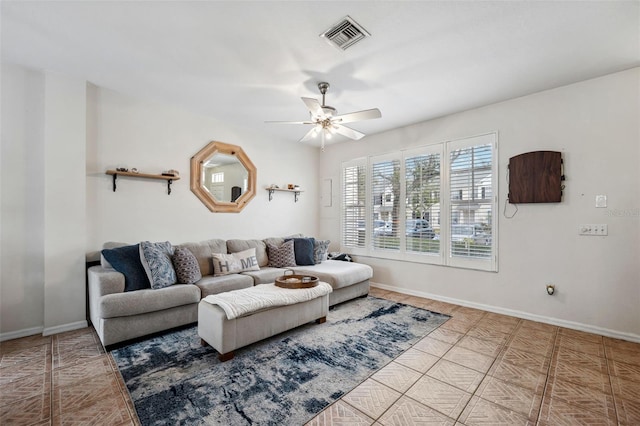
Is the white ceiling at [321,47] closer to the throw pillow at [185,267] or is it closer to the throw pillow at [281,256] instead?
the throw pillow at [185,267]

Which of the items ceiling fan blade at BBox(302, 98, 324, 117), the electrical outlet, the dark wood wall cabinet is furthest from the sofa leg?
the electrical outlet

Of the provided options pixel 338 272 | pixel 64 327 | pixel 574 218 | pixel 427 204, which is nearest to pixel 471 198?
pixel 427 204

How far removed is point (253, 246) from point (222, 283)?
1.11 meters

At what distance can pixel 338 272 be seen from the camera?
381cm

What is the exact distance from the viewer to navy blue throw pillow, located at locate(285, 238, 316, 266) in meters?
4.37

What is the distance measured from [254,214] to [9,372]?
3.16 meters

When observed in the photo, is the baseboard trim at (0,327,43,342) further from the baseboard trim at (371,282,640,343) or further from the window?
the baseboard trim at (371,282,640,343)

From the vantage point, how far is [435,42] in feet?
7.73

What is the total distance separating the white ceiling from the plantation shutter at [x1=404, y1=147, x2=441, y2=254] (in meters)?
1.00

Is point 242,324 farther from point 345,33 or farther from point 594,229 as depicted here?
point 594,229

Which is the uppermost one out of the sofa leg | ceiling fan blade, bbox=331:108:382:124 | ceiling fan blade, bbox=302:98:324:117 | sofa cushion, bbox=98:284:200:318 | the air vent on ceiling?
the air vent on ceiling

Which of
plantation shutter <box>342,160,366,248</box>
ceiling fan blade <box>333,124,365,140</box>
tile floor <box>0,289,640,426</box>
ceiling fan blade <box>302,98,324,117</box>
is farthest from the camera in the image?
plantation shutter <box>342,160,366,248</box>

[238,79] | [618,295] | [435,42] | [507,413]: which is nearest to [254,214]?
[238,79]

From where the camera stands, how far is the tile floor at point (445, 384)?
1.71 metres
